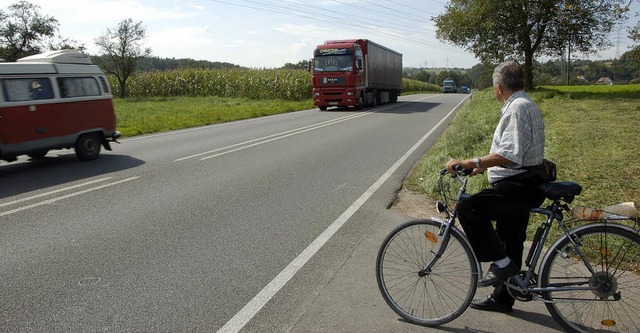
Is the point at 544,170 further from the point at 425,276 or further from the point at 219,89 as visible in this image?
the point at 219,89

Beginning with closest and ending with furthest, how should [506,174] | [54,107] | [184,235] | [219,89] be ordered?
[506,174] < [184,235] < [54,107] < [219,89]

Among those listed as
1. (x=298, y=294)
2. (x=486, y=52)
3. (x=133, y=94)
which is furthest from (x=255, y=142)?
(x=133, y=94)

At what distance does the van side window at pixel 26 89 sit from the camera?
965cm

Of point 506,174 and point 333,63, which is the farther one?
point 333,63

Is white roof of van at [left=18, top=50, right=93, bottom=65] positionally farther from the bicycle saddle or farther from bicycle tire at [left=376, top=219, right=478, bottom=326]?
the bicycle saddle

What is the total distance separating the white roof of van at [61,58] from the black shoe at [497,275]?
10.4 metres

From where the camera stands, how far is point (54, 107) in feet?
34.3

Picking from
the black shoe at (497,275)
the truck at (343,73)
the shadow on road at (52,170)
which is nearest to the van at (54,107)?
the shadow on road at (52,170)

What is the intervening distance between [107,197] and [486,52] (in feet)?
119

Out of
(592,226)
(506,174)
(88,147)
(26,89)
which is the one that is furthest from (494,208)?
(88,147)

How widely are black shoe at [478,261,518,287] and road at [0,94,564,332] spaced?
0.75 metres

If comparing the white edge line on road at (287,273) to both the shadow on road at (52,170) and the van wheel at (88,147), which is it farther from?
the van wheel at (88,147)

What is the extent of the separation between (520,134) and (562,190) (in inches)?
18.3

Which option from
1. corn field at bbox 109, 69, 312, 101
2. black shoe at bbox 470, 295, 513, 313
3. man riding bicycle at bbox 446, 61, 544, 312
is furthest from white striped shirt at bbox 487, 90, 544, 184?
corn field at bbox 109, 69, 312, 101
